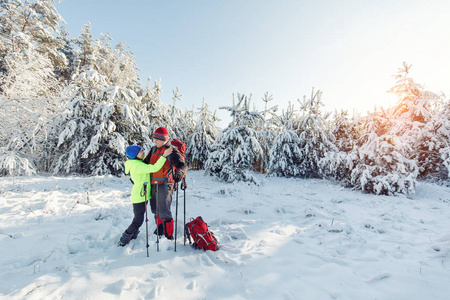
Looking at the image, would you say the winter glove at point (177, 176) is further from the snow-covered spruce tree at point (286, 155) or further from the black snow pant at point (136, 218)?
the snow-covered spruce tree at point (286, 155)

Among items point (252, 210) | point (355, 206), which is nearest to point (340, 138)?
point (355, 206)

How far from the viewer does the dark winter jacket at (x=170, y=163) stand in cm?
343

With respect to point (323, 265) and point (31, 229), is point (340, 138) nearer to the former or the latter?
point (323, 265)

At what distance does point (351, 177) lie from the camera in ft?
32.1

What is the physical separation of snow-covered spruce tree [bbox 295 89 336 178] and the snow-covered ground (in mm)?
8747

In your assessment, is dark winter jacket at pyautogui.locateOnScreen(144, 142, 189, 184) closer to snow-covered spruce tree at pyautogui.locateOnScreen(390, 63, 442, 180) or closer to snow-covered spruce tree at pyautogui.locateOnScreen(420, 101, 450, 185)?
snow-covered spruce tree at pyautogui.locateOnScreen(390, 63, 442, 180)

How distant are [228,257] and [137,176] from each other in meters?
2.06

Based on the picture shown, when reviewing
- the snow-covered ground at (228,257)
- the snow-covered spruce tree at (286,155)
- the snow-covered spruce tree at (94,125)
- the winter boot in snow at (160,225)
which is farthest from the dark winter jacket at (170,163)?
the snow-covered spruce tree at (286,155)

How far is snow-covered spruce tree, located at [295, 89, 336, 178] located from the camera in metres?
14.2

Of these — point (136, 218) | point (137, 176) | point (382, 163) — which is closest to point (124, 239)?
point (136, 218)

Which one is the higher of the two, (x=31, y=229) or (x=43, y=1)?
(x=43, y=1)

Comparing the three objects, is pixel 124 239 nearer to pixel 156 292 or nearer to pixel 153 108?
pixel 156 292

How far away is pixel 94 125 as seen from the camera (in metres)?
11.8

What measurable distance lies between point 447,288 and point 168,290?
11.3ft
